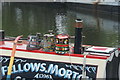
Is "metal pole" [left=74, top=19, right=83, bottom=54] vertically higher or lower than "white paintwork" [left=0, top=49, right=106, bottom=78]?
higher

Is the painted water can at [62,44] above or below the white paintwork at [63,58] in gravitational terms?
above

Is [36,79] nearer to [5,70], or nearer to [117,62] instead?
[5,70]

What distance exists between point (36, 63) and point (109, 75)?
214 cm

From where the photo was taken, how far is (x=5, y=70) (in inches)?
285

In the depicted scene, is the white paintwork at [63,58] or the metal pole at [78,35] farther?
the metal pole at [78,35]

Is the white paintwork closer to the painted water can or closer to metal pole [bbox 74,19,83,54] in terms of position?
the painted water can

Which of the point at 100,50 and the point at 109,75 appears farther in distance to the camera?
the point at 100,50

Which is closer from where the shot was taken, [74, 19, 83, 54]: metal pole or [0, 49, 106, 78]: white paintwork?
[0, 49, 106, 78]: white paintwork

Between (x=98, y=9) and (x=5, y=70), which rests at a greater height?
(x=98, y=9)

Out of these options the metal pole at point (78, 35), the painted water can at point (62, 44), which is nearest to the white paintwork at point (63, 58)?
the painted water can at point (62, 44)

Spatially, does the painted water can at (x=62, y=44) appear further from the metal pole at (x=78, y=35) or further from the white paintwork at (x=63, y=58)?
the metal pole at (x=78, y=35)

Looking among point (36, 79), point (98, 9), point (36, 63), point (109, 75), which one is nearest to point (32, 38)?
point (36, 63)

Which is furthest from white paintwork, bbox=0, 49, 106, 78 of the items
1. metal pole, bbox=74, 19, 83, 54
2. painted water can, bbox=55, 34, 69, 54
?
metal pole, bbox=74, 19, 83, 54

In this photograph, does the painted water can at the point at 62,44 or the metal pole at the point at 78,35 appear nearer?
the painted water can at the point at 62,44
